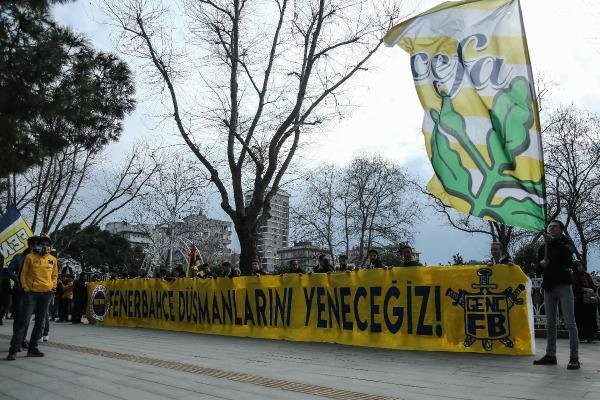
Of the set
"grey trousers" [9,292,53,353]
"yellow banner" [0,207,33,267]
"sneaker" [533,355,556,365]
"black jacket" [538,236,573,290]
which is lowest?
"sneaker" [533,355,556,365]

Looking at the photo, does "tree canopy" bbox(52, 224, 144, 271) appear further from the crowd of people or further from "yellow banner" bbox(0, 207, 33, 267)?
the crowd of people

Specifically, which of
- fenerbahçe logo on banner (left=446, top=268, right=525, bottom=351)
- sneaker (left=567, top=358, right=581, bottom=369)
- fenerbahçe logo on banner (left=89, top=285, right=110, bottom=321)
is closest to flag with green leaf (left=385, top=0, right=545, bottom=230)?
sneaker (left=567, top=358, right=581, bottom=369)

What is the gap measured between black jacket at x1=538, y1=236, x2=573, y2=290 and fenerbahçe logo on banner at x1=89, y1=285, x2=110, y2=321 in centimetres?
1429

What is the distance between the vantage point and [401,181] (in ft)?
168

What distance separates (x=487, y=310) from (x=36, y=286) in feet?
23.2

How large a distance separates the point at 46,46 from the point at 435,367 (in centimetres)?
812

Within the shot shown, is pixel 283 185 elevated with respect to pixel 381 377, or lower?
elevated

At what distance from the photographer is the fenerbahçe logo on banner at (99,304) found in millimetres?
17500

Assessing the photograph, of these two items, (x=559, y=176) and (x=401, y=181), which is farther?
(x=401, y=181)

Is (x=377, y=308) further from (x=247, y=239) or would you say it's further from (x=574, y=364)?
(x=247, y=239)

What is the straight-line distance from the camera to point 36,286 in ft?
26.8

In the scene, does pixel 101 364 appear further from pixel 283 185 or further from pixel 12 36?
pixel 283 185

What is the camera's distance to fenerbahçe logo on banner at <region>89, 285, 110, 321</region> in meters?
17.5

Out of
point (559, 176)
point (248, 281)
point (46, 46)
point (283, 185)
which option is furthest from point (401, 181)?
point (46, 46)
